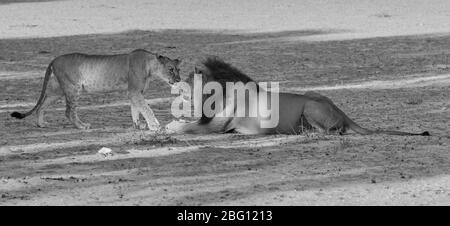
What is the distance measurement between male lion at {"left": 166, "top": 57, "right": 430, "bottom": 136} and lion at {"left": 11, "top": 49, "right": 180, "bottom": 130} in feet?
1.73

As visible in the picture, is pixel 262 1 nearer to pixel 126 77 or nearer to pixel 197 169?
pixel 126 77

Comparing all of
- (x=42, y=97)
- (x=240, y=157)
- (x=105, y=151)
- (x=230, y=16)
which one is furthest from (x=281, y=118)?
(x=230, y=16)

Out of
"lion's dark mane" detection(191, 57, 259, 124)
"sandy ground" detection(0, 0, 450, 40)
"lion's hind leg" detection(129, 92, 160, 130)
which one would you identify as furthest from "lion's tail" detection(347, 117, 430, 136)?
"sandy ground" detection(0, 0, 450, 40)

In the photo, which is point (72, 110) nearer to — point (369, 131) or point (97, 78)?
point (97, 78)

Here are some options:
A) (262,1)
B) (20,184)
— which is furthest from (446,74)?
(262,1)

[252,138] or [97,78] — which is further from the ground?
[97,78]

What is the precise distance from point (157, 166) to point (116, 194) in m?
1.06

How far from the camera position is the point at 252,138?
9.36 meters

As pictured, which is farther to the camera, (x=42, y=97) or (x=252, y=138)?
(x=42, y=97)

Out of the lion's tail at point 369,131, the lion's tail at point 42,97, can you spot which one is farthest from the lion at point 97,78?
the lion's tail at point 369,131

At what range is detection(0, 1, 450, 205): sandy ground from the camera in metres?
7.14

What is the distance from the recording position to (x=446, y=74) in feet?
46.1

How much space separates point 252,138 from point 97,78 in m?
1.59

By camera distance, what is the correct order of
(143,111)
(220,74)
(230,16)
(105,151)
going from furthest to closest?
(230,16), (143,111), (220,74), (105,151)
